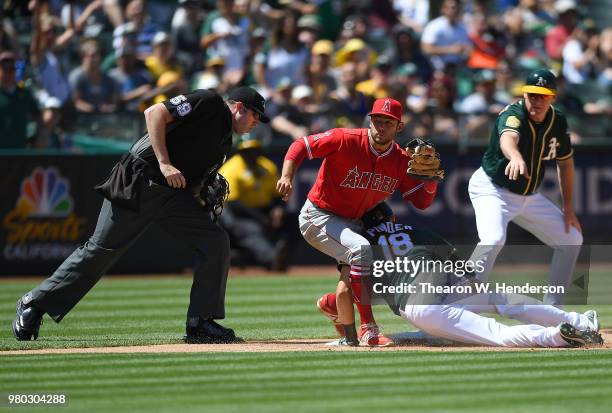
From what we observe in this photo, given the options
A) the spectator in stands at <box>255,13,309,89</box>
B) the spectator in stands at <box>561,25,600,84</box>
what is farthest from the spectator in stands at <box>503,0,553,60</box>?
the spectator in stands at <box>255,13,309,89</box>

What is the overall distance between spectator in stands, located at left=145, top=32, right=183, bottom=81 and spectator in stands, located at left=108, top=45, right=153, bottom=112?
0.50ft

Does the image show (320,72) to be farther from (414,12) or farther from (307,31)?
(414,12)

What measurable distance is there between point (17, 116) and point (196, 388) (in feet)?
29.7

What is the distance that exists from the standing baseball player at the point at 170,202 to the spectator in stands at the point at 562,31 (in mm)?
12306

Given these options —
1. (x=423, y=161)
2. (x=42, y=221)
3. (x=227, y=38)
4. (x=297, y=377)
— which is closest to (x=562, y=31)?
(x=227, y=38)

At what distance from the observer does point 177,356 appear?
7891 millimetres

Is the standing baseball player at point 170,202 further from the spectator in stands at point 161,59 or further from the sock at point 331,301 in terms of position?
the spectator in stands at point 161,59

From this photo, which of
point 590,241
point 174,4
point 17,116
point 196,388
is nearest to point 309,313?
point 196,388

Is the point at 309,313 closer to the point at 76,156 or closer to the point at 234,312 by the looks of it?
the point at 234,312

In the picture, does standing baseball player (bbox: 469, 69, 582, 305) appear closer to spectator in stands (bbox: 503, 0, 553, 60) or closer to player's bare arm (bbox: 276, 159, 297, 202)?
player's bare arm (bbox: 276, 159, 297, 202)

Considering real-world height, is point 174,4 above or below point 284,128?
above

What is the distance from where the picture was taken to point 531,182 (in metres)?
9.71

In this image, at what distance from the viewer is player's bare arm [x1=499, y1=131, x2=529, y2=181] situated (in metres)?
8.84

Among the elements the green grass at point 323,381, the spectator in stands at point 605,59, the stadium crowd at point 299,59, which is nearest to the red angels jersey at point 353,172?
the green grass at point 323,381
